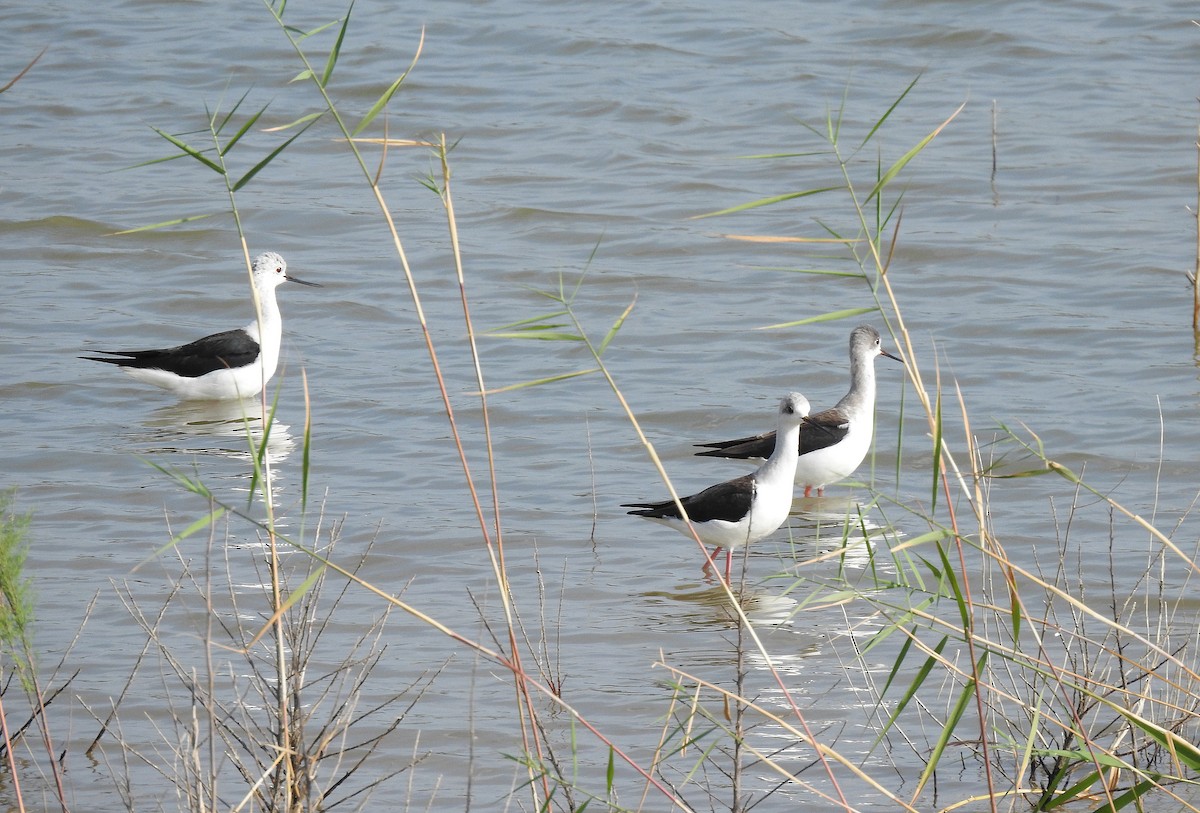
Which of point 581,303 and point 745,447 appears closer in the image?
point 745,447

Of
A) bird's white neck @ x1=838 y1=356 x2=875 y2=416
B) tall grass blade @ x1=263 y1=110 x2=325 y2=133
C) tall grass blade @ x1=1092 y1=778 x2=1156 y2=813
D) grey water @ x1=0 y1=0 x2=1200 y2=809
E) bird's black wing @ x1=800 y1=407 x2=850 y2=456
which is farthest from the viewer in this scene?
bird's white neck @ x1=838 y1=356 x2=875 y2=416

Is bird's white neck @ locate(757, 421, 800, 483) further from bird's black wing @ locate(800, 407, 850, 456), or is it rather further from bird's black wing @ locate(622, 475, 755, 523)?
bird's black wing @ locate(800, 407, 850, 456)

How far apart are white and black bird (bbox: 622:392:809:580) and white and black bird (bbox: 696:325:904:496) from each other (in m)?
0.88

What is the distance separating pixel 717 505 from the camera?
723 centimetres

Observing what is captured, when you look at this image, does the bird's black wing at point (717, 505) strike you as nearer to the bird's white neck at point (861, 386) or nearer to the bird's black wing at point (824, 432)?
the bird's black wing at point (824, 432)

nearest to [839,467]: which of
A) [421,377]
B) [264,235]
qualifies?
[421,377]

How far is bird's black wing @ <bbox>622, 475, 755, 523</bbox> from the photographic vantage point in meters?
7.09

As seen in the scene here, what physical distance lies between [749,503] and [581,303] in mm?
4789

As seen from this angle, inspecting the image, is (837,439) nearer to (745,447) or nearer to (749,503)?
(745,447)

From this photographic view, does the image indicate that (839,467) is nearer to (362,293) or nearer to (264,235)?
(362,293)

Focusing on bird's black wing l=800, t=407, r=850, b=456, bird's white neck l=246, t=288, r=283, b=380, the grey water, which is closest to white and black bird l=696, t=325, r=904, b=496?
bird's black wing l=800, t=407, r=850, b=456

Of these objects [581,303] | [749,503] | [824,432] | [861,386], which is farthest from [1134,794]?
[581,303]

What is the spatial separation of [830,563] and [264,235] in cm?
754

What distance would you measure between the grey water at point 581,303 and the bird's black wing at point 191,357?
298 mm
